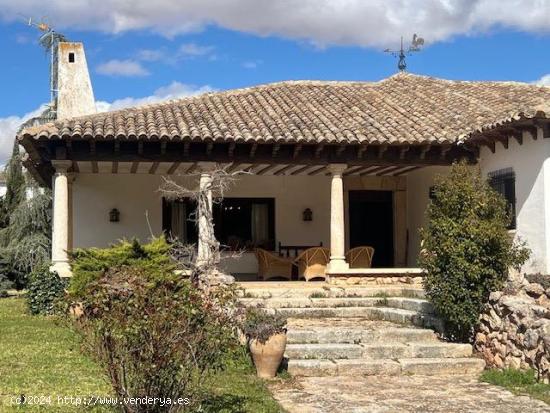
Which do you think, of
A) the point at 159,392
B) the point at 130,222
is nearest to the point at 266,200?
the point at 130,222

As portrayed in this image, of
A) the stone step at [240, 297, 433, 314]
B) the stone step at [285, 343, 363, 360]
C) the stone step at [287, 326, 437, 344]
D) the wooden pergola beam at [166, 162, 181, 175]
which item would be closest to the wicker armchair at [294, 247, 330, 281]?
the stone step at [240, 297, 433, 314]

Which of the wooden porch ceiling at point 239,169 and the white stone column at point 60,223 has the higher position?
the wooden porch ceiling at point 239,169

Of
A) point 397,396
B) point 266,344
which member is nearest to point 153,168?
point 266,344

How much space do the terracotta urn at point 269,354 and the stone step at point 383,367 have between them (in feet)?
1.35

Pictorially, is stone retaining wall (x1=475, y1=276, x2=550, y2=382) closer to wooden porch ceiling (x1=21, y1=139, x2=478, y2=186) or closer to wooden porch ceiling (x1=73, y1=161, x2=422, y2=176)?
wooden porch ceiling (x1=21, y1=139, x2=478, y2=186)

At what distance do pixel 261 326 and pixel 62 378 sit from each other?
7.86ft

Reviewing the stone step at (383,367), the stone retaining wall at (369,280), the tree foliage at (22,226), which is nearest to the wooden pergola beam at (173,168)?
the stone retaining wall at (369,280)

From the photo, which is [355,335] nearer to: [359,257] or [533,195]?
[533,195]

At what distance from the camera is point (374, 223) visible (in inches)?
720

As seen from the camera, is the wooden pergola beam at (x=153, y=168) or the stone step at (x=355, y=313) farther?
the wooden pergola beam at (x=153, y=168)

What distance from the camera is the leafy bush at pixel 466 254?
9609 mm

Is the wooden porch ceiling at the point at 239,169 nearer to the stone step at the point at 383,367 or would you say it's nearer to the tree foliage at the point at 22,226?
the stone step at the point at 383,367

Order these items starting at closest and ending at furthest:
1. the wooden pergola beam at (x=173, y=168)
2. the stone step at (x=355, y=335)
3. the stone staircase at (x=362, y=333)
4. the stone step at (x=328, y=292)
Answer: the stone staircase at (x=362, y=333), the stone step at (x=355, y=335), the stone step at (x=328, y=292), the wooden pergola beam at (x=173, y=168)

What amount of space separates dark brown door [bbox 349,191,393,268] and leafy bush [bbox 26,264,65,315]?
778cm
